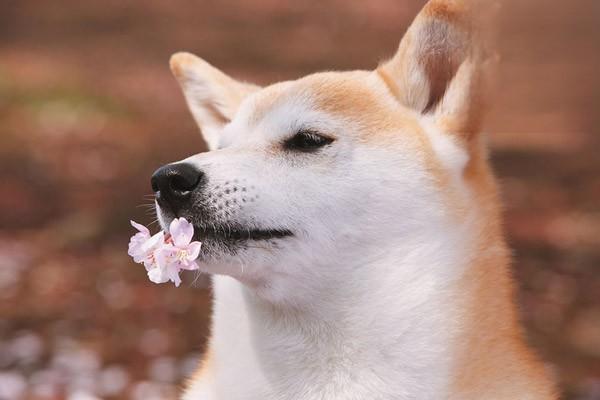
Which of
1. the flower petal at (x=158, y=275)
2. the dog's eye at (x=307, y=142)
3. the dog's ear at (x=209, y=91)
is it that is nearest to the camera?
the flower petal at (x=158, y=275)

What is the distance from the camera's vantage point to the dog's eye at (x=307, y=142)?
5.78ft

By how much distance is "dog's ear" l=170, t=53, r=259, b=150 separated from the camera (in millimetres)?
2121

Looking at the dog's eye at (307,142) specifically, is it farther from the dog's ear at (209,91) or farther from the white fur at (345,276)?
the dog's ear at (209,91)

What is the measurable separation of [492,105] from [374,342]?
23.0 inches

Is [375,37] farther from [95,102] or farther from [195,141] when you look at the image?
[95,102]

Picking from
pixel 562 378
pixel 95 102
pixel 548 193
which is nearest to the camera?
pixel 562 378

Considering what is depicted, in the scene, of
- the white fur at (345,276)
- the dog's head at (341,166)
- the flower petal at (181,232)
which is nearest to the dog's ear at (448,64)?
the dog's head at (341,166)

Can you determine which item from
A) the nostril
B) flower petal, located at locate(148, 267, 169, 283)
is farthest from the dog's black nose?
flower petal, located at locate(148, 267, 169, 283)

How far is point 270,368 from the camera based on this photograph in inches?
68.1

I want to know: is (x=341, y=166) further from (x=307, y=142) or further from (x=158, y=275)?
(x=158, y=275)

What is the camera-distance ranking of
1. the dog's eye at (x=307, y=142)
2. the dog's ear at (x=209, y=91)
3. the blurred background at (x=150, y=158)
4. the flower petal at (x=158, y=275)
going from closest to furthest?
the flower petal at (x=158, y=275) < the dog's eye at (x=307, y=142) < the dog's ear at (x=209, y=91) < the blurred background at (x=150, y=158)

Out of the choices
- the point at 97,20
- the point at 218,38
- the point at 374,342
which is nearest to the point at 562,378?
the point at 374,342

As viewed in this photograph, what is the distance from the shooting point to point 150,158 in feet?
18.0

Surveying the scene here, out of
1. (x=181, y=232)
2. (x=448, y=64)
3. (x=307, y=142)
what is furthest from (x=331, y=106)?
(x=181, y=232)
